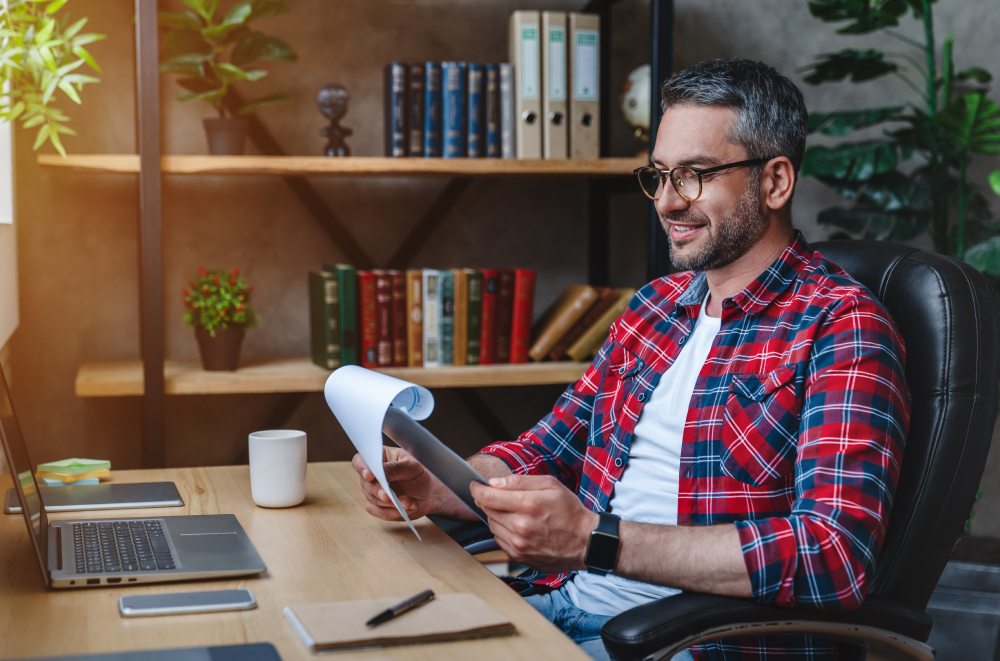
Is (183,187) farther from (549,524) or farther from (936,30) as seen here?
(936,30)

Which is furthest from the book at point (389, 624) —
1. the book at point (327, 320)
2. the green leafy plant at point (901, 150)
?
the green leafy plant at point (901, 150)

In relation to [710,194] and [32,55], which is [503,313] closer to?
[710,194]

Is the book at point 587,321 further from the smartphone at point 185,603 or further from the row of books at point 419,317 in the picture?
the smartphone at point 185,603

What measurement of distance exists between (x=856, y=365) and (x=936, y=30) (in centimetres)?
213

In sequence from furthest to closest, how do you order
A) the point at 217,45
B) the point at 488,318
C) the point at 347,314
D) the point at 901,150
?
the point at 901,150 → the point at 488,318 → the point at 347,314 → the point at 217,45

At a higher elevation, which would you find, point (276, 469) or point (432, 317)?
point (432, 317)

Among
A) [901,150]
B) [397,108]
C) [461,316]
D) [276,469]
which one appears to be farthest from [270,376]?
[901,150]

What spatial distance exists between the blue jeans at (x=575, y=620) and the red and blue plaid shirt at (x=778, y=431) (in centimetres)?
4

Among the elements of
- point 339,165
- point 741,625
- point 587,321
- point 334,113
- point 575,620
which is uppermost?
point 334,113

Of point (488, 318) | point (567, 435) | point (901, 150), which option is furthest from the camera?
point (901, 150)

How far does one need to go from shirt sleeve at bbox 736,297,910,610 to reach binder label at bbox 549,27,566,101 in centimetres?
130

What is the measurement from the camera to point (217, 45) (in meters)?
2.08

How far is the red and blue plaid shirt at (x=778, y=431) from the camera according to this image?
3.22 feet

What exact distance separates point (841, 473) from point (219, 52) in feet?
5.65
